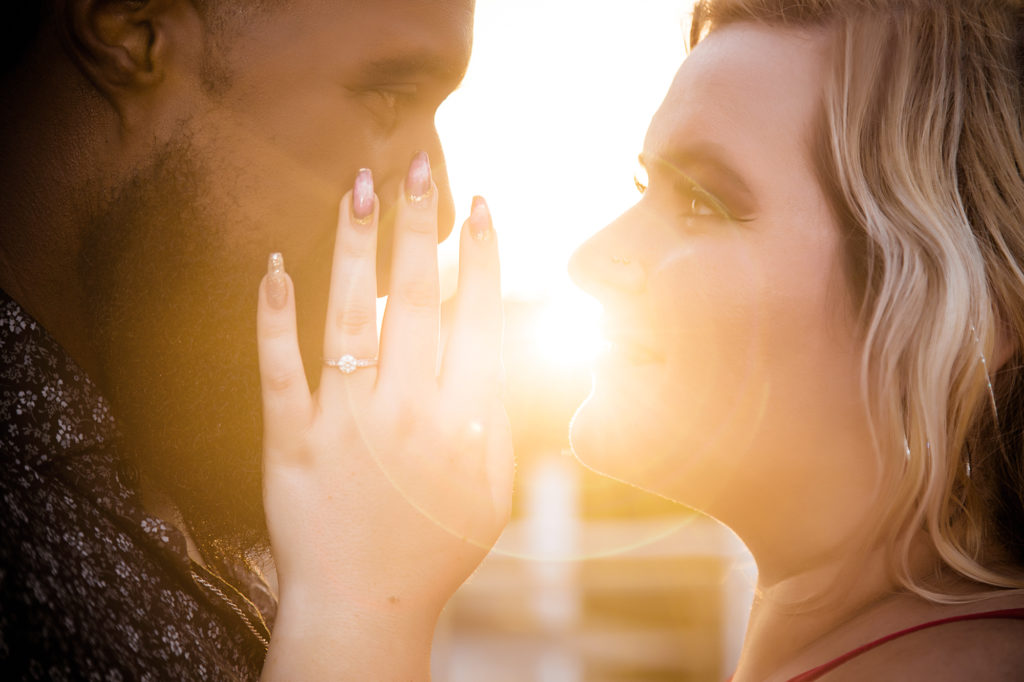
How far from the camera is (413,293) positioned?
1.79 m

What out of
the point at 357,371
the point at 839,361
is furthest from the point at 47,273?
the point at 839,361

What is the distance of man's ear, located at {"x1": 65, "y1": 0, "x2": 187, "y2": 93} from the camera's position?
5.97 ft

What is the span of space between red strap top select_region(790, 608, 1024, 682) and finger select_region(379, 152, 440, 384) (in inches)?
39.8

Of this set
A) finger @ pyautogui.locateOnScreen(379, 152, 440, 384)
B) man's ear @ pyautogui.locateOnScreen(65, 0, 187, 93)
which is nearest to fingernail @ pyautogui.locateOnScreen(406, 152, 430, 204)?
finger @ pyautogui.locateOnScreen(379, 152, 440, 384)

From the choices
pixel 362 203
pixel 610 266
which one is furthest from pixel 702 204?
pixel 362 203

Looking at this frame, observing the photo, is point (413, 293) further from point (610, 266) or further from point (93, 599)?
point (93, 599)

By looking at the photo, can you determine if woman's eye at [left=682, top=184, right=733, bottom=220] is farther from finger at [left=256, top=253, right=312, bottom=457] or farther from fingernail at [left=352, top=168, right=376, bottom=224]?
finger at [left=256, top=253, right=312, bottom=457]

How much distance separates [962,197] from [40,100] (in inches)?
82.8

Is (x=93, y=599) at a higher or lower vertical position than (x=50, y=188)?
lower

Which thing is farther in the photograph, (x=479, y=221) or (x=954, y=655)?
(x=479, y=221)

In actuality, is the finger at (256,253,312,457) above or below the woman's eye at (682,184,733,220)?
below

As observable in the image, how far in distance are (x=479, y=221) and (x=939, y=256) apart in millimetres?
1024

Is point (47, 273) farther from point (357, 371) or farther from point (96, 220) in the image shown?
point (357, 371)

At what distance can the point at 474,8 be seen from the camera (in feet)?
7.28
